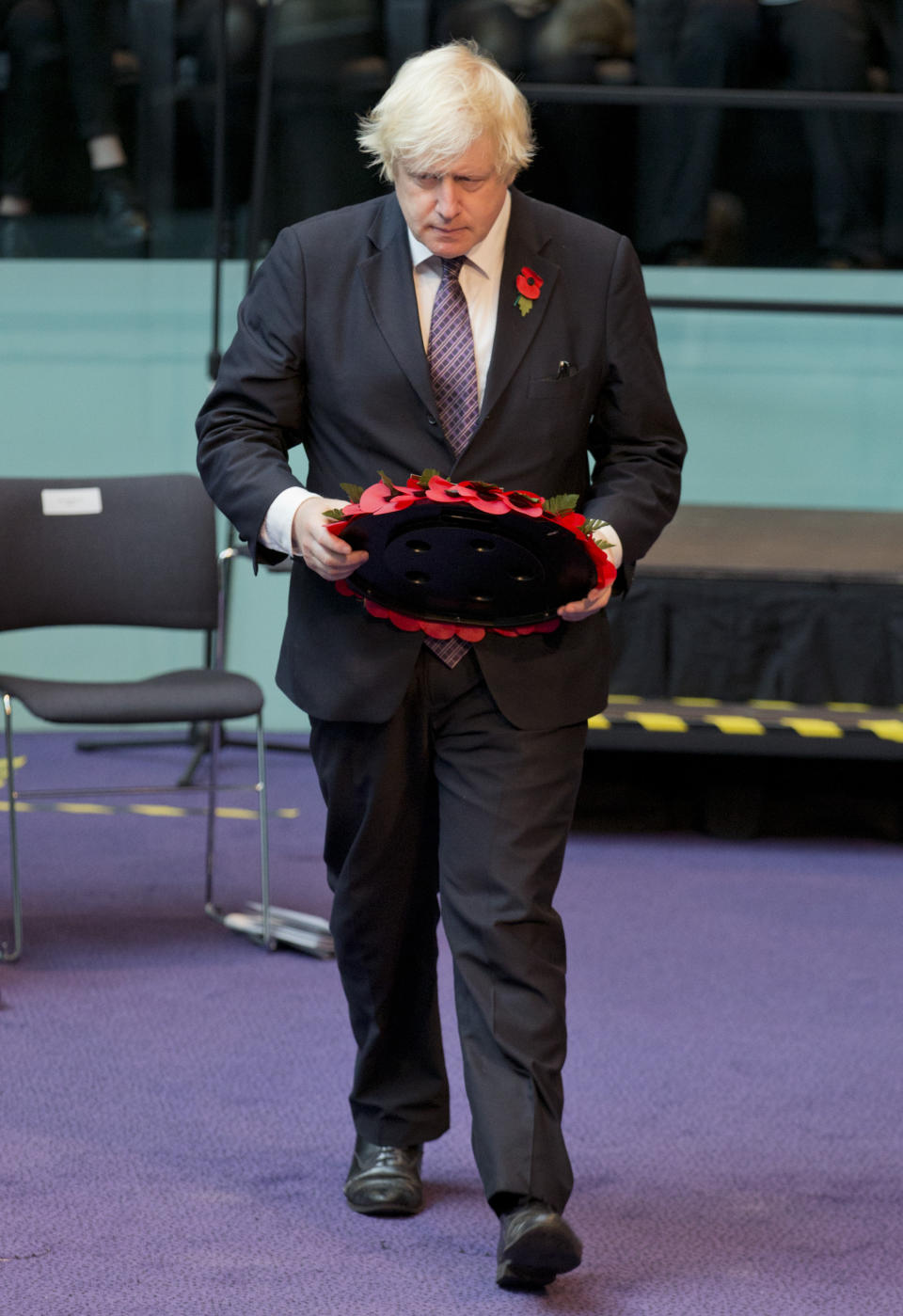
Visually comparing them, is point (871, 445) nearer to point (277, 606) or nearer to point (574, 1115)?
point (277, 606)

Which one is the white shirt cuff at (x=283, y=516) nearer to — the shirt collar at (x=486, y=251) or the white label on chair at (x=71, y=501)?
the shirt collar at (x=486, y=251)

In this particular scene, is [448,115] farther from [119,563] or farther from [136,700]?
[119,563]

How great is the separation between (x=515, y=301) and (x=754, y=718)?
2.62m

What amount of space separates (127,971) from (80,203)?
3199 mm

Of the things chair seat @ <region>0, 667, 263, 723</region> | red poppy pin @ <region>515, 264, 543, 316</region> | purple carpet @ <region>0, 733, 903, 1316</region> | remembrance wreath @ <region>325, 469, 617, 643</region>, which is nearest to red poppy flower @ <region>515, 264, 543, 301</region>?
red poppy pin @ <region>515, 264, 543, 316</region>

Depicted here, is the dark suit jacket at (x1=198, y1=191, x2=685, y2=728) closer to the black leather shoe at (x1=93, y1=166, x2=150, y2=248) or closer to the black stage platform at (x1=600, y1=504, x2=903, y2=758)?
the black stage platform at (x1=600, y1=504, x2=903, y2=758)

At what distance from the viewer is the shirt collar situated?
208cm

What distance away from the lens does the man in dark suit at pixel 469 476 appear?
198 cm

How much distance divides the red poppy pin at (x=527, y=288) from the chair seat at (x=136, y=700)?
1536 millimetres

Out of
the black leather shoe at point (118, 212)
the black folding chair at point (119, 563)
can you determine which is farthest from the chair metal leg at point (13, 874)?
the black leather shoe at point (118, 212)

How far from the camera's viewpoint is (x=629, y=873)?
423cm

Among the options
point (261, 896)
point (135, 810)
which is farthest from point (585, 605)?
point (135, 810)

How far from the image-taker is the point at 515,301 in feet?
6.75

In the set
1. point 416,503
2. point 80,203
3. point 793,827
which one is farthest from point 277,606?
point 416,503
